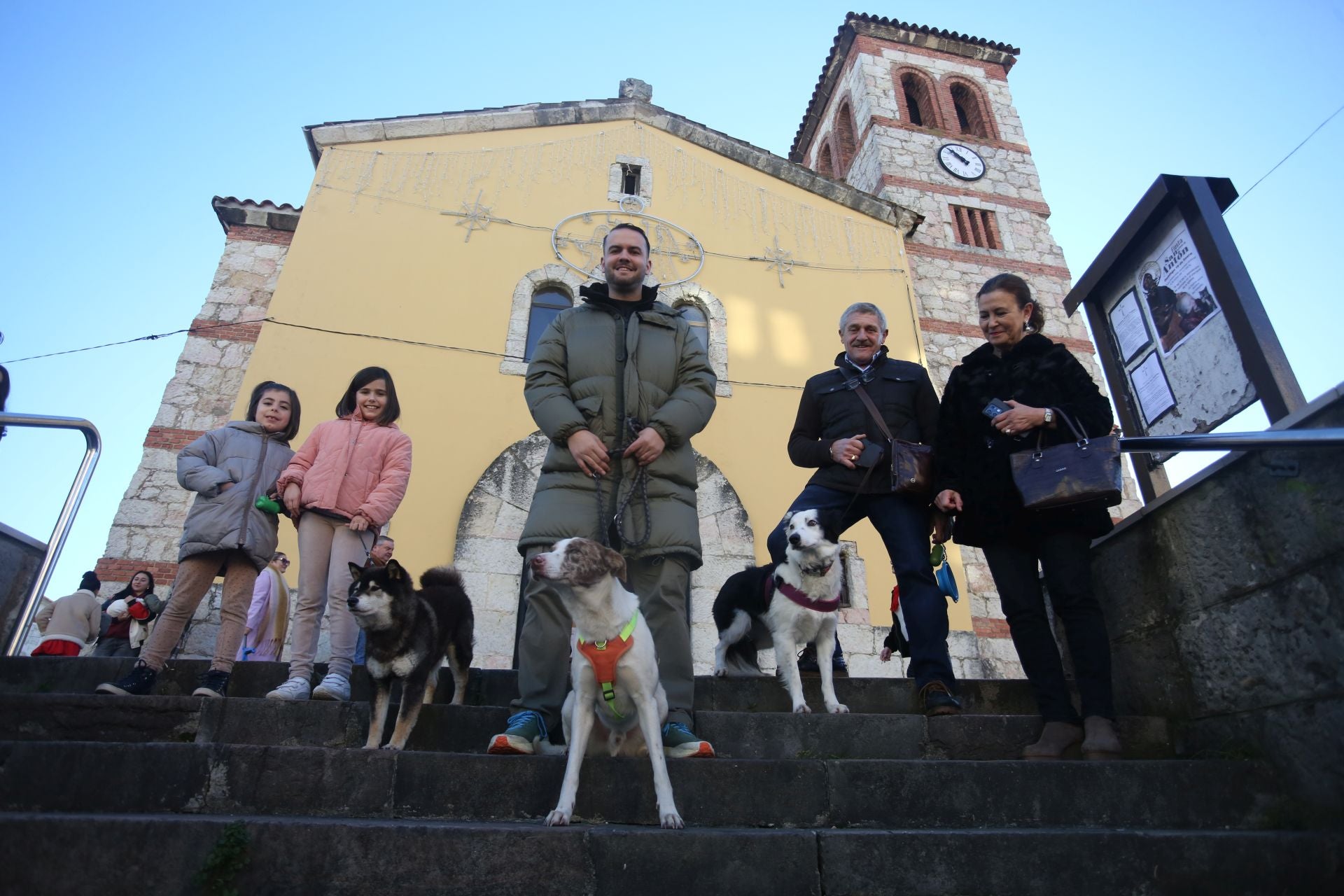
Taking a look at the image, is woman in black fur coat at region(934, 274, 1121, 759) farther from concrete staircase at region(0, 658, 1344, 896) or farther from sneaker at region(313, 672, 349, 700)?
sneaker at region(313, 672, 349, 700)

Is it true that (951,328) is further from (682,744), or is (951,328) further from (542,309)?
(682,744)

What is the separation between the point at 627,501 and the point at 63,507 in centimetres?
335

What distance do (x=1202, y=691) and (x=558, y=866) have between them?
9.98ft

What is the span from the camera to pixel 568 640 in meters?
3.51

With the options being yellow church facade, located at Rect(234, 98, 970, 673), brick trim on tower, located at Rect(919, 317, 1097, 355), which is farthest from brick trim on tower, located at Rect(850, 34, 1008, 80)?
brick trim on tower, located at Rect(919, 317, 1097, 355)

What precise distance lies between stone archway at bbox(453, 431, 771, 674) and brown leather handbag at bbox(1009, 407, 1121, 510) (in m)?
4.99

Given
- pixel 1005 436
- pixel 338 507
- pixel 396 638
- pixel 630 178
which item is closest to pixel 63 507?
pixel 338 507

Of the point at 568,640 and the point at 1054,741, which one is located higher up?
the point at 568,640

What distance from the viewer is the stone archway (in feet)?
25.6

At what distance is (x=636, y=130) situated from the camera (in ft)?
39.3

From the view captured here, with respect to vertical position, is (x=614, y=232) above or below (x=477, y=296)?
A: below

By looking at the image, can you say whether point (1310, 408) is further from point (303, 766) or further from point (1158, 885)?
point (303, 766)

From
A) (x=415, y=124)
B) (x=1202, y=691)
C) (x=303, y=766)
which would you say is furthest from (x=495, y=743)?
(x=415, y=124)

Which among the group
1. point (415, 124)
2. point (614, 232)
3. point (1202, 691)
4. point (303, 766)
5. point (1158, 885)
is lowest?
point (1158, 885)
